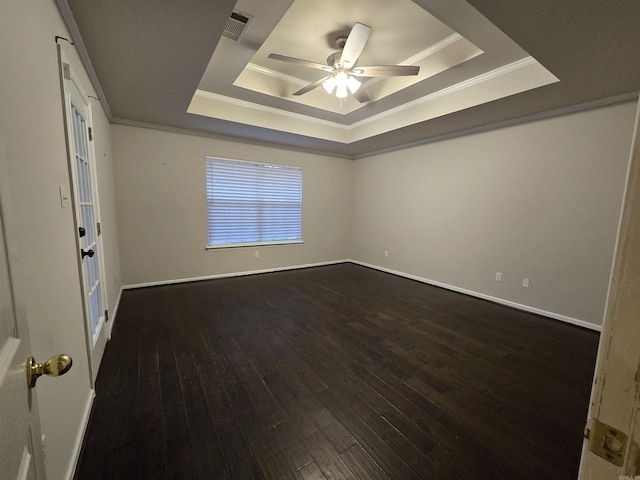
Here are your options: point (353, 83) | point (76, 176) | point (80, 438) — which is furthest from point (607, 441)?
point (353, 83)

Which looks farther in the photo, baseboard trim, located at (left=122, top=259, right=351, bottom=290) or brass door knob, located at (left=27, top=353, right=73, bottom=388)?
baseboard trim, located at (left=122, top=259, right=351, bottom=290)

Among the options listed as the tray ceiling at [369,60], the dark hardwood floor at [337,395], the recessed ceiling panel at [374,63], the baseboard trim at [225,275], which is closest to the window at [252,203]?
the baseboard trim at [225,275]

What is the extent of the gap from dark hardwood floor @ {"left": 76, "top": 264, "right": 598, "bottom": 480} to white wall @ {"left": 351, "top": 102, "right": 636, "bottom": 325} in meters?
0.57

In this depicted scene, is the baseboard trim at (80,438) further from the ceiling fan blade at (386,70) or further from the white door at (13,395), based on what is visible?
the ceiling fan blade at (386,70)

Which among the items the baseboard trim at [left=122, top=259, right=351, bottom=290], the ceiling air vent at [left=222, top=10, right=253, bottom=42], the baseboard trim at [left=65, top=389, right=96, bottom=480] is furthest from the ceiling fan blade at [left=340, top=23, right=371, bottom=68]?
the baseboard trim at [left=122, top=259, right=351, bottom=290]

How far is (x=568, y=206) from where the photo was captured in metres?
3.01

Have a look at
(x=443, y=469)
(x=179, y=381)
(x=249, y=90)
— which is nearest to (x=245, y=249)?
(x=249, y=90)

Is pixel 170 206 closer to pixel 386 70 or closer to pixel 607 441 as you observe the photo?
pixel 386 70

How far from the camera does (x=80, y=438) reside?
1.41 meters

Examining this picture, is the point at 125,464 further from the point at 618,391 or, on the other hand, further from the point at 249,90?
the point at 249,90

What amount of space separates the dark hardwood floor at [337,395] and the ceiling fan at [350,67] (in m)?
2.49

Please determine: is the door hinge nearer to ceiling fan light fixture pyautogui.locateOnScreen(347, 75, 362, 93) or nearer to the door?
the door

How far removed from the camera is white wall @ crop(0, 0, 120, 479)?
926mm

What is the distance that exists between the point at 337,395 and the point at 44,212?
190cm
